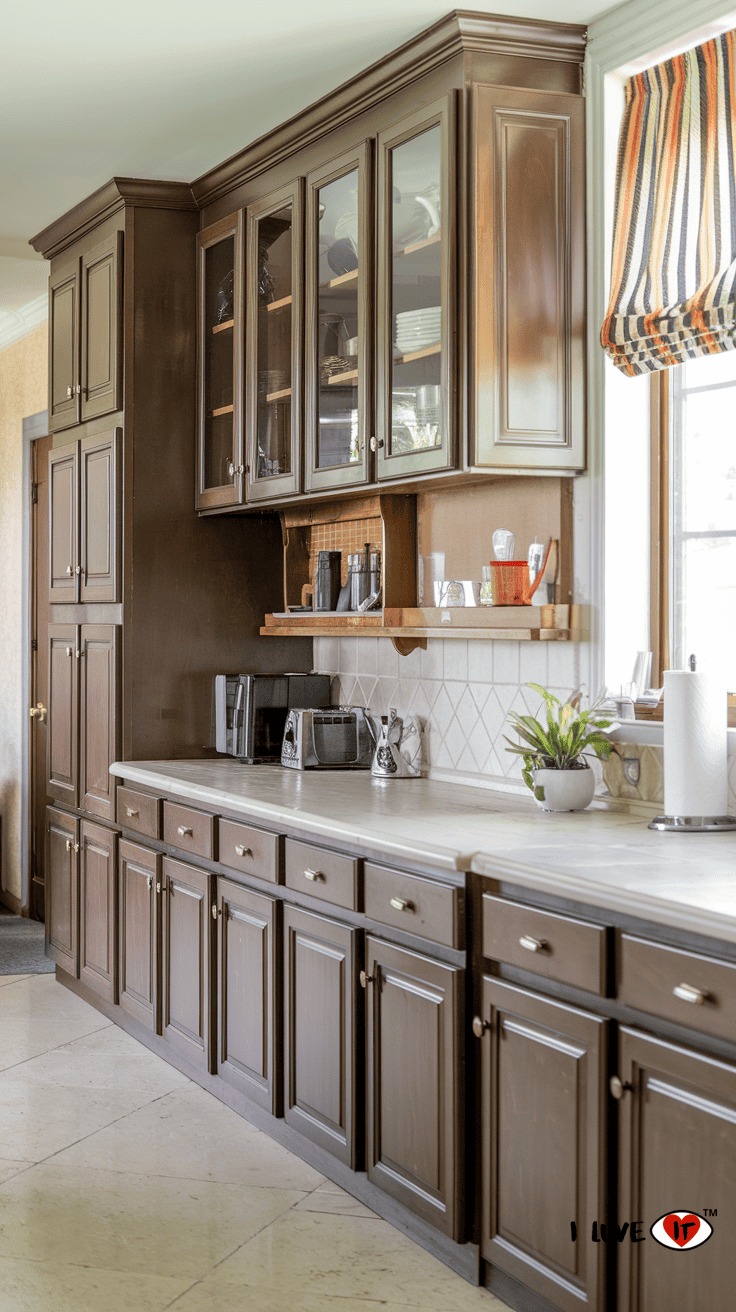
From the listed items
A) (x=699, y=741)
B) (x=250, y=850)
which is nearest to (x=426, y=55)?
(x=699, y=741)

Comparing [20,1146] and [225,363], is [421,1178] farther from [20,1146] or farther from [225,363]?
[225,363]

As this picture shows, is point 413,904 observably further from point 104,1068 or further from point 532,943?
point 104,1068

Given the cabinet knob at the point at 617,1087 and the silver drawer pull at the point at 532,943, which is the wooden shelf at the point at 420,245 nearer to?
the silver drawer pull at the point at 532,943

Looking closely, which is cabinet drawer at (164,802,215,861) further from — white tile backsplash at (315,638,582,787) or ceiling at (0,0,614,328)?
ceiling at (0,0,614,328)

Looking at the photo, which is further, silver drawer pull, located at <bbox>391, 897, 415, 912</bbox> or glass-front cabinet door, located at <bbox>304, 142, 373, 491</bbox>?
glass-front cabinet door, located at <bbox>304, 142, 373, 491</bbox>

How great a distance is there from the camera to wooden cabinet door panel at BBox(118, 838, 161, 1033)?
13.1ft

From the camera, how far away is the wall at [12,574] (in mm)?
6293

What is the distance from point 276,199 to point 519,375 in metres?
1.23

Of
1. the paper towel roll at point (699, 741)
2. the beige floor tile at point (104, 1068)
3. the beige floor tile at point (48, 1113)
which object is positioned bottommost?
the beige floor tile at point (104, 1068)

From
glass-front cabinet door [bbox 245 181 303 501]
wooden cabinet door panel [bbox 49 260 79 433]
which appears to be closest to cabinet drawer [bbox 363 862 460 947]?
glass-front cabinet door [bbox 245 181 303 501]

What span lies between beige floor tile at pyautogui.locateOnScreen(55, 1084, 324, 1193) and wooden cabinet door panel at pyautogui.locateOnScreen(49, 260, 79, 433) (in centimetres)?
249

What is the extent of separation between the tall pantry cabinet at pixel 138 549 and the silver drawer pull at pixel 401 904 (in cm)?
182

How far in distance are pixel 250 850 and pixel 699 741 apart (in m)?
1.25

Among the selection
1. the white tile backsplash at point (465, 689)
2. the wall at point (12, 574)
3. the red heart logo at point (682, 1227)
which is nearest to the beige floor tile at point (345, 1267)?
the red heart logo at point (682, 1227)
